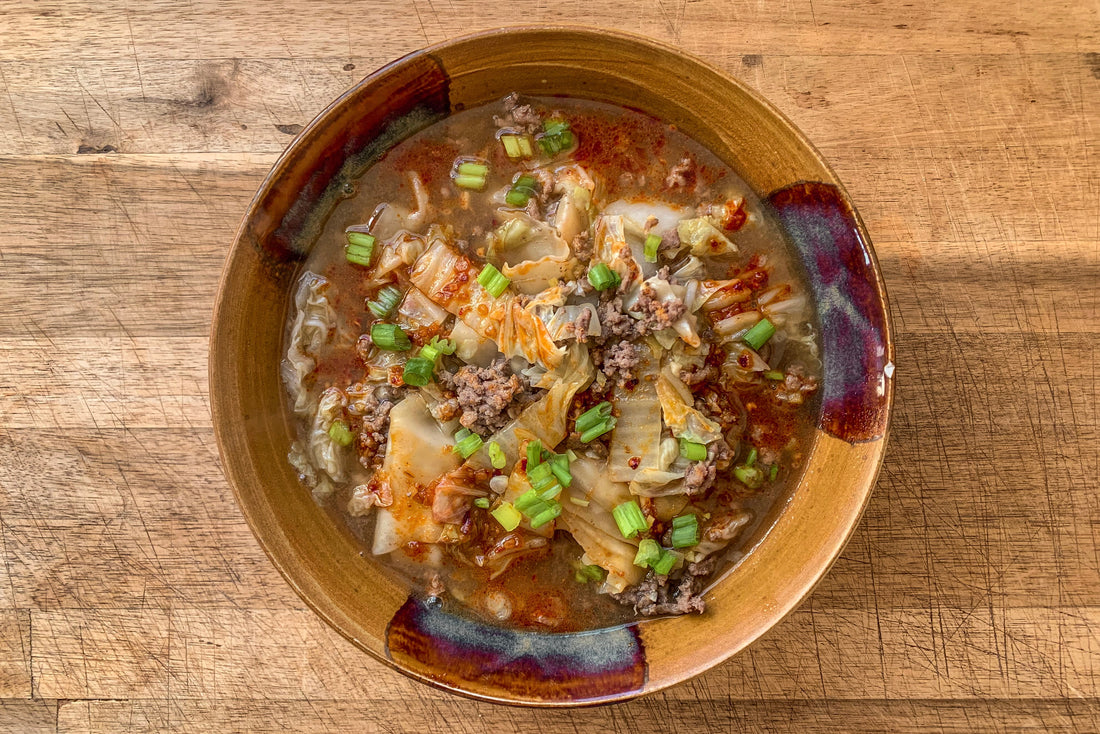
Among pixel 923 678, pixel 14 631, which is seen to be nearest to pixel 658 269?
pixel 923 678

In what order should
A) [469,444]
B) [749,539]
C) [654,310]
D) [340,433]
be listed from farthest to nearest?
[749,539], [340,433], [469,444], [654,310]

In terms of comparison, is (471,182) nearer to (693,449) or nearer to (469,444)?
(469,444)

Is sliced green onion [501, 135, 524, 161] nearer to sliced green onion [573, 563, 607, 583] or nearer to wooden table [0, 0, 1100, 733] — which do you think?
wooden table [0, 0, 1100, 733]

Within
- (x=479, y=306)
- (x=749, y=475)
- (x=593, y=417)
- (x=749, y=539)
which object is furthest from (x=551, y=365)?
(x=749, y=539)

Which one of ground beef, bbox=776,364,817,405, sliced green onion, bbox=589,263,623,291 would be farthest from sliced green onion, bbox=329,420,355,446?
ground beef, bbox=776,364,817,405

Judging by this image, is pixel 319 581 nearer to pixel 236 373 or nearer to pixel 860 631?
pixel 236 373

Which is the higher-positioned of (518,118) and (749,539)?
(518,118)

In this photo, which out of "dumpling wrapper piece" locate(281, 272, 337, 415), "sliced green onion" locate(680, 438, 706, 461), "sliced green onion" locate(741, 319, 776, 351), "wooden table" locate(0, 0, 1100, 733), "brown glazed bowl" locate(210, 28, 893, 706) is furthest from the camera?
"wooden table" locate(0, 0, 1100, 733)

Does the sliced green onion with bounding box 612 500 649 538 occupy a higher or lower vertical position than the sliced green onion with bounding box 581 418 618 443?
lower
